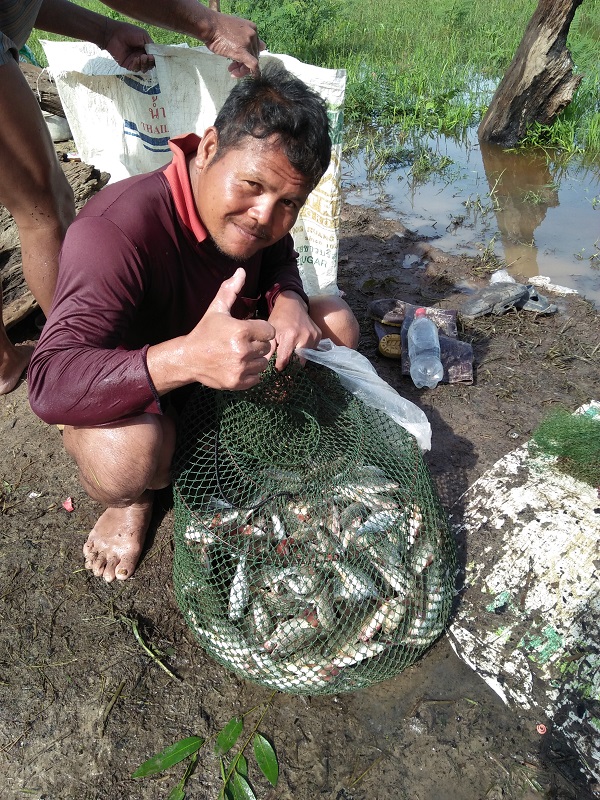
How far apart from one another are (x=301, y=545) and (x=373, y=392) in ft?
2.26

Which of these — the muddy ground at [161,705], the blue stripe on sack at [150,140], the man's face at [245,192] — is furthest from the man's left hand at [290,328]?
the blue stripe on sack at [150,140]

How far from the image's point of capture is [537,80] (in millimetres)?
6211

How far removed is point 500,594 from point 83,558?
1.63 metres

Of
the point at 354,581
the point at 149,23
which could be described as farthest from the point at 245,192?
the point at 149,23

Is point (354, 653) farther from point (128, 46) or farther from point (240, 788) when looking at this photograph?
point (128, 46)

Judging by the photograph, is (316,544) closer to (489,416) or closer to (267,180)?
(267,180)

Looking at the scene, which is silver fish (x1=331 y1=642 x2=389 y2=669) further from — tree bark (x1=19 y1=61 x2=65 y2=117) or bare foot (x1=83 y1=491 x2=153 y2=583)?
tree bark (x1=19 y1=61 x2=65 y2=117)

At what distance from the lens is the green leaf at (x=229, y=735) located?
186 cm

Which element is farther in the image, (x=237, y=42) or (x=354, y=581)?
(x=237, y=42)

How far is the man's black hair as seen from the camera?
6.18ft

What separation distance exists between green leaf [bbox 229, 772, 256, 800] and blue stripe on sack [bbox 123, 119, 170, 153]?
2967 mm

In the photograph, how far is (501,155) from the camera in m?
6.48

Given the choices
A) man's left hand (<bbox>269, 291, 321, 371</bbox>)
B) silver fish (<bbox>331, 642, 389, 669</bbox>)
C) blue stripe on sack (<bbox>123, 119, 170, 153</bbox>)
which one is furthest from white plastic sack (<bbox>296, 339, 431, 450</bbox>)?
blue stripe on sack (<bbox>123, 119, 170, 153</bbox>)

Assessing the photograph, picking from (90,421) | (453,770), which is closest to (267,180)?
(90,421)
